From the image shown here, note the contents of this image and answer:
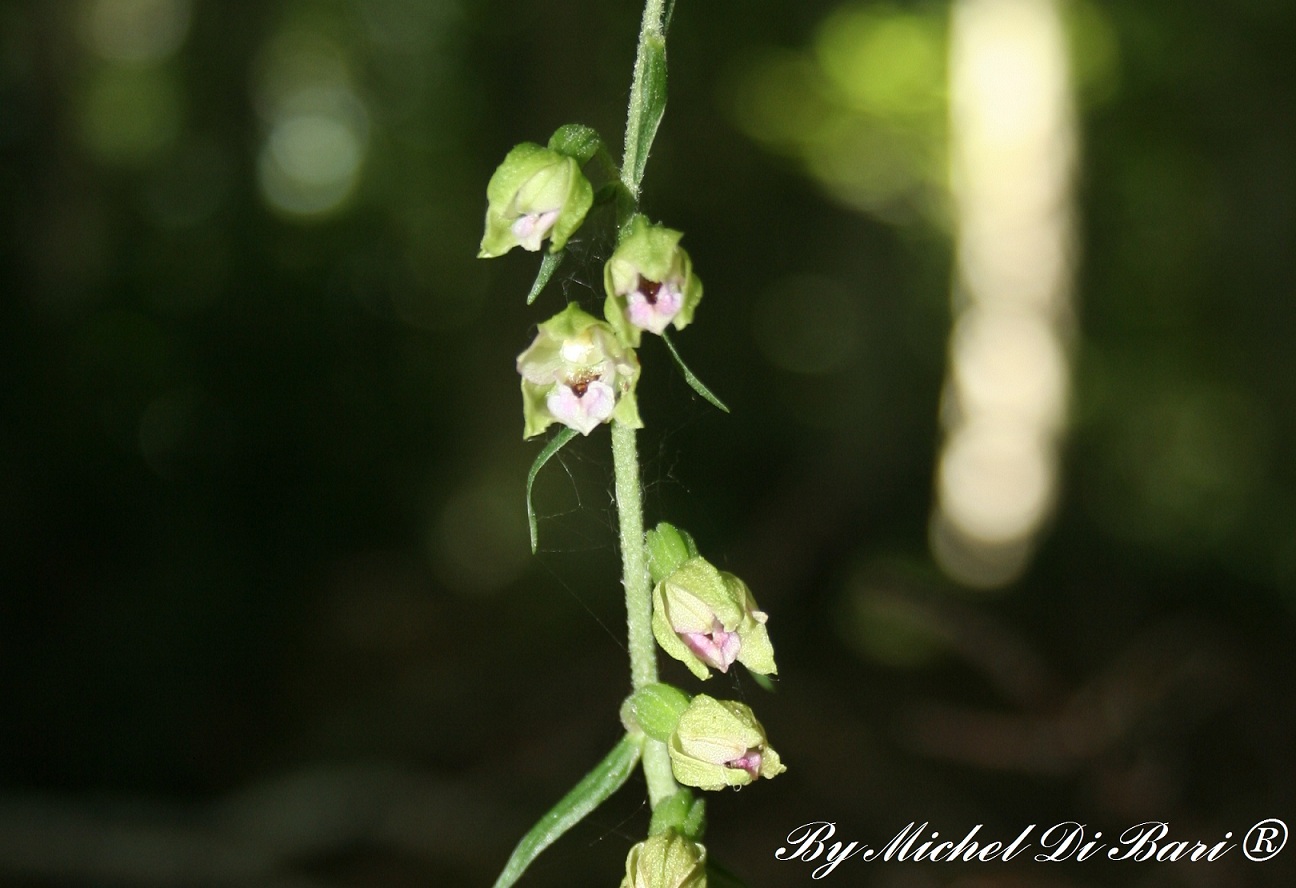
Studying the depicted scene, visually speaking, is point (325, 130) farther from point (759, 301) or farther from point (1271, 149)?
point (1271, 149)

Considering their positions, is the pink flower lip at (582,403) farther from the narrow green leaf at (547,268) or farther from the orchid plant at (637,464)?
the narrow green leaf at (547,268)

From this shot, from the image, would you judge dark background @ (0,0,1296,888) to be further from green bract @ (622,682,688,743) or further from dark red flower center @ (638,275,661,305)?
green bract @ (622,682,688,743)

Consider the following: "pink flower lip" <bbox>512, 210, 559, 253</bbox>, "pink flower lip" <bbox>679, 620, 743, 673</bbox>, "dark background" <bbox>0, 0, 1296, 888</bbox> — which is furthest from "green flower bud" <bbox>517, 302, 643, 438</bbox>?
"dark background" <bbox>0, 0, 1296, 888</bbox>

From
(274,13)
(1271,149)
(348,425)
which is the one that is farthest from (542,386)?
(274,13)
